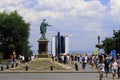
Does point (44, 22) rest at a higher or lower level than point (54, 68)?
higher

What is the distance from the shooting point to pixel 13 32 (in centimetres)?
8975

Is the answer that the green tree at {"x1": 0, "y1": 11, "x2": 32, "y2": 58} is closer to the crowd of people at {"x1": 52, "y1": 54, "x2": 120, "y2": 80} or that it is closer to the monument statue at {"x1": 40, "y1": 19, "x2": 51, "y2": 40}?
the crowd of people at {"x1": 52, "y1": 54, "x2": 120, "y2": 80}

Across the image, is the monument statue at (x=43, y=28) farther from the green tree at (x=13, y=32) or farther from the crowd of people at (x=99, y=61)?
the green tree at (x=13, y=32)

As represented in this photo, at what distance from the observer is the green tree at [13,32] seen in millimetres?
89938

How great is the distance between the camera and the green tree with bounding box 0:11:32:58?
89938 mm

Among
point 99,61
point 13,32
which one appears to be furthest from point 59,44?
point 99,61

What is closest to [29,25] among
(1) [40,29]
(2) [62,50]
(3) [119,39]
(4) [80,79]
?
(2) [62,50]

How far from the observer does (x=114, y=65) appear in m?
30.1

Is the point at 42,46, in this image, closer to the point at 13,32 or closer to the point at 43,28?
the point at 43,28

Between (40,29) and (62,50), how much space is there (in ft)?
92.1

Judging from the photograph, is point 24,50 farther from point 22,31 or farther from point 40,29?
point 40,29

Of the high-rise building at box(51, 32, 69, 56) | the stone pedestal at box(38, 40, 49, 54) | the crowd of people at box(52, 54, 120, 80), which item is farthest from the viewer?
the high-rise building at box(51, 32, 69, 56)

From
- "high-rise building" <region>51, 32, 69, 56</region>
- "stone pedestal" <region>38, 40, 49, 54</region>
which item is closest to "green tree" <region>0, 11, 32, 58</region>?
"high-rise building" <region>51, 32, 69, 56</region>

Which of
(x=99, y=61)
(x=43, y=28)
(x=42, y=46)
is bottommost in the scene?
(x=99, y=61)
